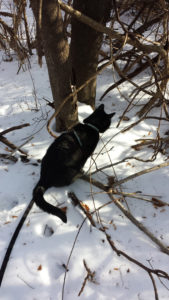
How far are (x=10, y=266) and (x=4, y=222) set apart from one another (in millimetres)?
325

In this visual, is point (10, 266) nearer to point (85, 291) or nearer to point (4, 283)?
point (4, 283)

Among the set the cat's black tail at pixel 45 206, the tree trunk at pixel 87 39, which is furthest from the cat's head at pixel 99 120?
the cat's black tail at pixel 45 206

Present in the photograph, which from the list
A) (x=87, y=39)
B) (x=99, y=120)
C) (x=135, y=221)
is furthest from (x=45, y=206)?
(x=87, y=39)

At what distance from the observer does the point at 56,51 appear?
163 centimetres

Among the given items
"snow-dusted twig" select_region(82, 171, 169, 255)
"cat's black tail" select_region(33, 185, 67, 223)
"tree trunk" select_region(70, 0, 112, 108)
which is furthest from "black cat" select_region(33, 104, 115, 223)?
"tree trunk" select_region(70, 0, 112, 108)

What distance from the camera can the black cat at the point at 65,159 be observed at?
1.54 metres

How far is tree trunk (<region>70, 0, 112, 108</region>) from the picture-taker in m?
1.82

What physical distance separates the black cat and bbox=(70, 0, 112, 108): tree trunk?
0.72 m

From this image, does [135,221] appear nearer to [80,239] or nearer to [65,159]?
[80,239]

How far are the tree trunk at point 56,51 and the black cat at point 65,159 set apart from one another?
0.35 m

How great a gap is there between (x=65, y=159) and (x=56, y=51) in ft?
3.07

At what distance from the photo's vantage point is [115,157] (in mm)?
1997

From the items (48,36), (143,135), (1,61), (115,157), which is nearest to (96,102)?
(143,135)

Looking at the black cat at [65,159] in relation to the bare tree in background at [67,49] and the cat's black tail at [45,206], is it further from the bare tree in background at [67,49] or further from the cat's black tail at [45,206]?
the bare tree in background at [67,49]
